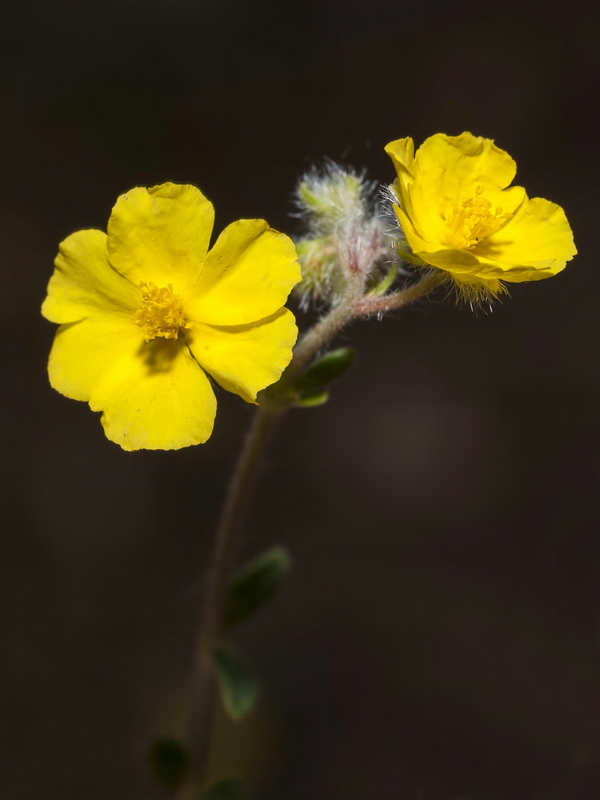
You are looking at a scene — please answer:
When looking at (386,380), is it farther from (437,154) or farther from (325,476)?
(437,154)

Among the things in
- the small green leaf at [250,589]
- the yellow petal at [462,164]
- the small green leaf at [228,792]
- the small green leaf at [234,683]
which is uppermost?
A: the yellow petal at [462,164]

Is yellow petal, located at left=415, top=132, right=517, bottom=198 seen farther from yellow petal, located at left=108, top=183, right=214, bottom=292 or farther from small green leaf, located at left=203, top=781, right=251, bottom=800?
small green leaf, located at left=203, top=781, right=251, bottom=800

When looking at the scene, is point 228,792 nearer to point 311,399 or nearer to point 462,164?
point 311,399

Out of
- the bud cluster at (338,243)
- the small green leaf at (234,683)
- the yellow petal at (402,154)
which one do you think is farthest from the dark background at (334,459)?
the yellow petal at (402,154)

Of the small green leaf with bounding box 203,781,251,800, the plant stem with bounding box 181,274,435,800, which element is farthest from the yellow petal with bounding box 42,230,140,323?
the small green leaf with bounding box 203,781,251,800

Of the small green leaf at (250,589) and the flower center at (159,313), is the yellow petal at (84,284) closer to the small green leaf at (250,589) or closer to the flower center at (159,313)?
the flower center at (159,313)
